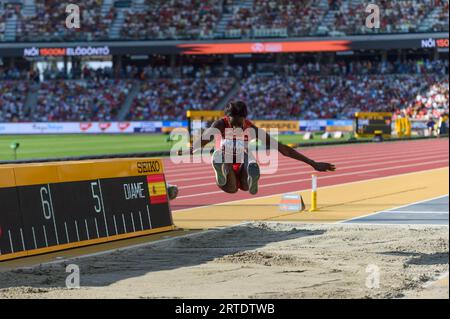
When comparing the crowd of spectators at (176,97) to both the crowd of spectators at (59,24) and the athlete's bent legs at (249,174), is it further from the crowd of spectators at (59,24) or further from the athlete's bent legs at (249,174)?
the athlete's bent legs at (249,174)

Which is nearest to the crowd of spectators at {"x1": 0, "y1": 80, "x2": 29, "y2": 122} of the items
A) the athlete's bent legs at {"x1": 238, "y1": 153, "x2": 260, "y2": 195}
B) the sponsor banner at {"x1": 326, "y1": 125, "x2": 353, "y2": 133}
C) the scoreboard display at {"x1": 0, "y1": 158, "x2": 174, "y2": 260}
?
the sponsor banner at {"x1": 326, "y1": 125, "x2": 353, "y2": 133}

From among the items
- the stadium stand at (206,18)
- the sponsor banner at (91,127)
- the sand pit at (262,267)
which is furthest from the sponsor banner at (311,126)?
the sand pit at (262,267)

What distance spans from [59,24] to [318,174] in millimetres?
44748

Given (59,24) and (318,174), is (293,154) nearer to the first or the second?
(318,174)

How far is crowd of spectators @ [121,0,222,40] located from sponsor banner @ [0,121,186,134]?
8.71 metres

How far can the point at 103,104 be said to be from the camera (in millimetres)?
64375

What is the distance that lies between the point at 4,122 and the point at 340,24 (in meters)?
23.6

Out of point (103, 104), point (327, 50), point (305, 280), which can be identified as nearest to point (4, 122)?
point (103, 104)

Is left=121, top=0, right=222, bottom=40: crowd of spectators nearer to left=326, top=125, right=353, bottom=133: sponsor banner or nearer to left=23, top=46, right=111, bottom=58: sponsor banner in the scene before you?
left=23, top=46, right=111, bottom=58: sponsor banner

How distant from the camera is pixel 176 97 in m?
64.8

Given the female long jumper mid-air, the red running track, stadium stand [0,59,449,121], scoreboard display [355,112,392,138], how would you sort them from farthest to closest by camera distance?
stadium stand [0,59,449,121] < scoreboard display [355,112,392,138] < the red running track < the female long jumper mid-air

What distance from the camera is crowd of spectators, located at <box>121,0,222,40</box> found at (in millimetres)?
66750

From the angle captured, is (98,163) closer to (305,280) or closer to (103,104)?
(305,280)

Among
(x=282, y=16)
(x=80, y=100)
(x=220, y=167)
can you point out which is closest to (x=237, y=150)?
(x=220, y=167)
